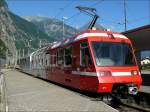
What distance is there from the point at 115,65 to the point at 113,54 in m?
0.53

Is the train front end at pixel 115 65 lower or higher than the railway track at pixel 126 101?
higher

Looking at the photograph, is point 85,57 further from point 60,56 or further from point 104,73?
point 60,56

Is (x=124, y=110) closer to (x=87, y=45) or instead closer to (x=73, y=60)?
(x=87, y=45)

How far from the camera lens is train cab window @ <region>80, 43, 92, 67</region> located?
52.6 feet

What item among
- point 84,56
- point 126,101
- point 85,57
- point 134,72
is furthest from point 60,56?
point 134,72

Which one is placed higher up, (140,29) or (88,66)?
(140,29)

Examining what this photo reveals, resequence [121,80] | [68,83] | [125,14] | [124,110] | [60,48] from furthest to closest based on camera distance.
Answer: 1. [125,14]
2. [60,48]
3. [68,83]
4. [121,80]
5. [124,110]

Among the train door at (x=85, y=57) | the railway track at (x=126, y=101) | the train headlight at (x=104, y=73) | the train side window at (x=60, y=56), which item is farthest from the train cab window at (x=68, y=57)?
the train headlight at (x=104, y=73)

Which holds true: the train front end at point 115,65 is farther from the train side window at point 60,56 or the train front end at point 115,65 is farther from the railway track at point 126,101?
the train side window at point 60,56

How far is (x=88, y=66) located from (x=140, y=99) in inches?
117

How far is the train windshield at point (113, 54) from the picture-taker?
15844 millimetres

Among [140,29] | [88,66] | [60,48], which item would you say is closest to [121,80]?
[88,66]

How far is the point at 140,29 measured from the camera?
24.9 m

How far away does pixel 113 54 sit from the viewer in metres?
16.1
